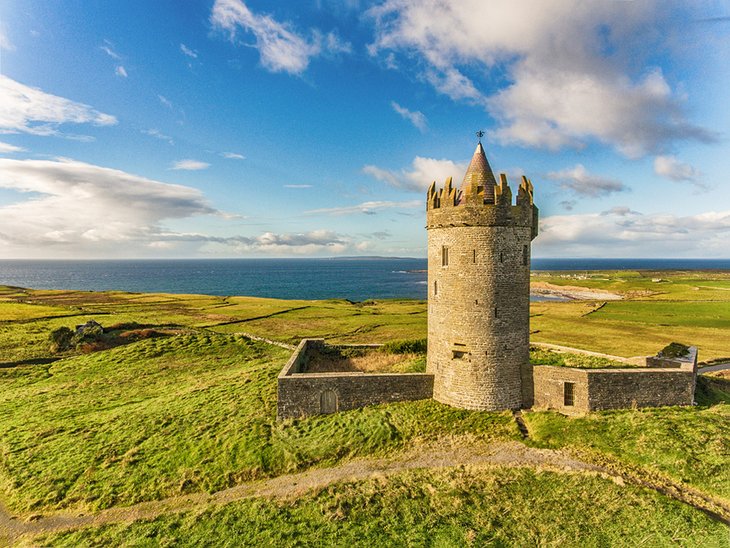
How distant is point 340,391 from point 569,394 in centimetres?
1061

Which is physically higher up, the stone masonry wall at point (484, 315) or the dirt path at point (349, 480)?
the stone masonry wall at point (484, 315)

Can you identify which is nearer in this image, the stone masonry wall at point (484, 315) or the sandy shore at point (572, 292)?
the stone masonry wall at point (484, 315)

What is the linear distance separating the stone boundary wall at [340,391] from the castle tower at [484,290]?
1.59m

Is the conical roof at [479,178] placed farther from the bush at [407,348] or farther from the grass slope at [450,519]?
the bush at [407,348]

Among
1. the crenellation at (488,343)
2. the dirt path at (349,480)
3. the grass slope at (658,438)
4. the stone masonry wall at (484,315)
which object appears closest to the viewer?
the dirt path at (349,480)

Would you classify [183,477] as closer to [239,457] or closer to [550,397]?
[239,457]

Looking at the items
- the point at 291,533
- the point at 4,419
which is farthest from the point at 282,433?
the point at 4,419

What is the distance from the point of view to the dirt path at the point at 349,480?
12.8 metres

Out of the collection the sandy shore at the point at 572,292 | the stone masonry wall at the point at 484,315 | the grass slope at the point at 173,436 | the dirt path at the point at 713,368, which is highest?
the stone masonry wall at the point at 484,315

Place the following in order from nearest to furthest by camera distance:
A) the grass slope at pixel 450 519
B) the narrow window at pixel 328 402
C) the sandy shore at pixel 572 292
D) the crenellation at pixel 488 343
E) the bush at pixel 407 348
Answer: the grass slope at pixel 450 519 < the crenellation at pixel 488 343 < the narrow window at pixel 328 402 < the bush at pixel 407 348 < the sandy shore at pixel 572 292

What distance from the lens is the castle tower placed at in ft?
56.7

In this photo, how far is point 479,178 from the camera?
17422mm

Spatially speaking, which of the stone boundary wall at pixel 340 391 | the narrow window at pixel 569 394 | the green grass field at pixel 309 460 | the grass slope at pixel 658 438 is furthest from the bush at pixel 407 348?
the narrow window at pixel 569 394

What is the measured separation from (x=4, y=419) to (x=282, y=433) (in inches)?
662
